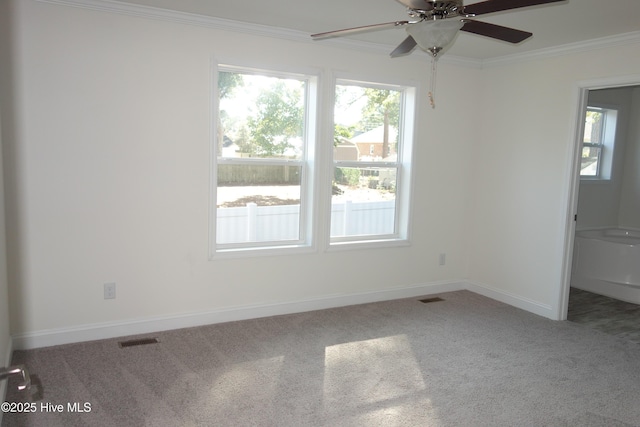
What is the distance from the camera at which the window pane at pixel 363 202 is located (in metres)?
4.63

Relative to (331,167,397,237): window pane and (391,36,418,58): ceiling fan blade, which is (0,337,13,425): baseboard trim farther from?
(391,36,418,58): ceiling fan blade

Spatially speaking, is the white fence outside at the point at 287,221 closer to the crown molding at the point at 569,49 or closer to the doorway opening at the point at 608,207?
the crown molding at the point at 569,49

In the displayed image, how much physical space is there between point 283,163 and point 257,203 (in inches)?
16.6

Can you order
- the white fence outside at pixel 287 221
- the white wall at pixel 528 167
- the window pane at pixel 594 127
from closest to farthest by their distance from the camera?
the white fence outside at pixel 287 221 → the white wall at pixel 528 167 → the window pane at pixel 594 127

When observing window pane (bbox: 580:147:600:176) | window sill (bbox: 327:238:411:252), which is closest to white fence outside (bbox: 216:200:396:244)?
window sill (bbox: 327:238:411:252)

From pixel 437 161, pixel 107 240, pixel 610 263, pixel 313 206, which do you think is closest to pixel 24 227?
pixel 107 240

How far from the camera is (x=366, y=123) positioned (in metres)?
4.70

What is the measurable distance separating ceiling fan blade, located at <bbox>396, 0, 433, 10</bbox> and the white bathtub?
4.41m

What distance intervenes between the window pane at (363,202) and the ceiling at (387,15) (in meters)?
1.29

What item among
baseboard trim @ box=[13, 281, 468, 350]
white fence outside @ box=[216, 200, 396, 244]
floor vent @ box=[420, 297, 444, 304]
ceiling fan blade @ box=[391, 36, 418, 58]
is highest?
ceiling fan blade @ box=[391, 36, 418, 58]

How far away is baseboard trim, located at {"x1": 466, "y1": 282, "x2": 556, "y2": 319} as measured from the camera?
454 centimetres

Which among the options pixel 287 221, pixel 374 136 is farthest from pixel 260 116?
pixel 374 136

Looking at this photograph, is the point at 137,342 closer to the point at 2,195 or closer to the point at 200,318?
the point at 200,318

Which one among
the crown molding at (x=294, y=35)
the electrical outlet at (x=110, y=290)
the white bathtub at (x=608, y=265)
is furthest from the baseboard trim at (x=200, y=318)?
the crown molding at (x=294, y=35)
